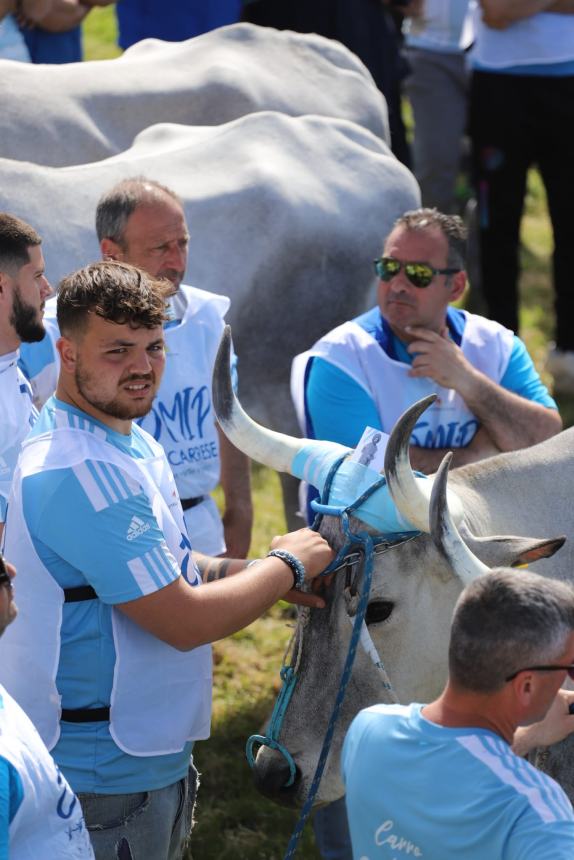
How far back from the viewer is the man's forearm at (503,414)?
4520mm

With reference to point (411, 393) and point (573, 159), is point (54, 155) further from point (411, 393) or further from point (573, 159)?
point (573, 159)

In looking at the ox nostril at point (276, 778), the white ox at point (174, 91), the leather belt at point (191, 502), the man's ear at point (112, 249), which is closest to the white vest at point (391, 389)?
the leather belt at point (191, 502)

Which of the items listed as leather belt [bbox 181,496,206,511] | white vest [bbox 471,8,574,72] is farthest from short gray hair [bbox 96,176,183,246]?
white vest [bbox 471,8,574,72]

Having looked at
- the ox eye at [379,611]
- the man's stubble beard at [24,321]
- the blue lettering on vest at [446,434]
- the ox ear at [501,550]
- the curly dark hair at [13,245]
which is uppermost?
the curly dark hair at [13,245]

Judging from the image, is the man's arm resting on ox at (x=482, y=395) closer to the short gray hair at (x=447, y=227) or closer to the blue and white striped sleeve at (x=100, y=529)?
the short gray hair at (x=447, y=227)

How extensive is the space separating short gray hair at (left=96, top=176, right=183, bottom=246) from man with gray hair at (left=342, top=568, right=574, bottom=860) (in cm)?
233

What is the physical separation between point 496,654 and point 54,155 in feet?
13.8

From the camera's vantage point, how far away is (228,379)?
3.70 meters

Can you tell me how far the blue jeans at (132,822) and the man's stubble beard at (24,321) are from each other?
1.36 metres

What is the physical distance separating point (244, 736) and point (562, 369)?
4263 mm

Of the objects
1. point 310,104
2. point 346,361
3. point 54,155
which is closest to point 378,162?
point 310,104

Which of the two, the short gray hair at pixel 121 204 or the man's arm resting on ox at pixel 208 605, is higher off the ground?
the short gray hair at pixel 121 204

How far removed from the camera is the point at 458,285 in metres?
4.69

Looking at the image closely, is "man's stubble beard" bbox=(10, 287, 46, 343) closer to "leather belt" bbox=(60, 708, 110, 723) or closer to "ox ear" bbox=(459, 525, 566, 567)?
"leather belt" bbox=(60, 708, 110, 723)
